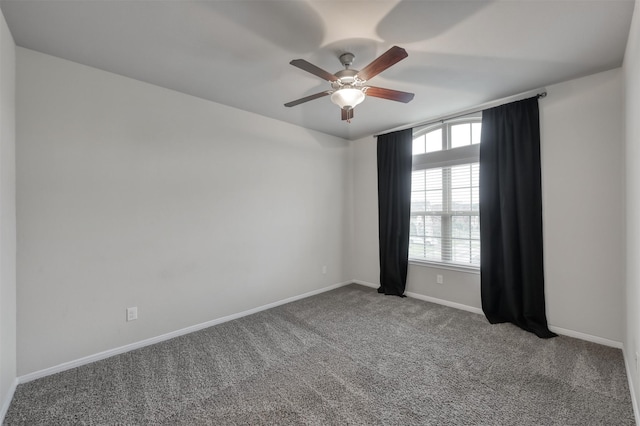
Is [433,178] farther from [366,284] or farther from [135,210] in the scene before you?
[135,210]

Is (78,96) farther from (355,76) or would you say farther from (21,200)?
(355,76)

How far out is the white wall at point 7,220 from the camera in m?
1.82

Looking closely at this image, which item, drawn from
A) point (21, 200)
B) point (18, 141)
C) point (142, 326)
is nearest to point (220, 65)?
point (18, 141)

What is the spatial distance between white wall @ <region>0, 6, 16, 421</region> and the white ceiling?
0.28 m

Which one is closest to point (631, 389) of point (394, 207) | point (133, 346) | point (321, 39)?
point (394, 207)

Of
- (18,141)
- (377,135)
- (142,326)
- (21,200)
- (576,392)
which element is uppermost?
(377,135)

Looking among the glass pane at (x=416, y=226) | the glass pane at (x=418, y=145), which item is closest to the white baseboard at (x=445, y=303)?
the glass pane at (x=416, y=226)

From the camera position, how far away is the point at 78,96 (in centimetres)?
239

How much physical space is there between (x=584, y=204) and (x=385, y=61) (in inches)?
99.0

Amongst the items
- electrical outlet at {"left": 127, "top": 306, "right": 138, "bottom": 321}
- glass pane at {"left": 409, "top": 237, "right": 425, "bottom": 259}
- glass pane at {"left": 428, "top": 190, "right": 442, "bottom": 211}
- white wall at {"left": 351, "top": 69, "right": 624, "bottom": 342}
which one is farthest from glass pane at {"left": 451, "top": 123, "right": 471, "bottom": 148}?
electrical outlet at {"left": 127, "top": 306, "right": 138, "bottom": 321}

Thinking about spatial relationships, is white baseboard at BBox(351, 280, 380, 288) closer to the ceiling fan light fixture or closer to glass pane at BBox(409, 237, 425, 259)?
glass pane at BBox(409, 237, 425, 259)

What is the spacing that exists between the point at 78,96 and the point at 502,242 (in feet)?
14.7

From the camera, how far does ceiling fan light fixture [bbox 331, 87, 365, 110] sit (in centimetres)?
215

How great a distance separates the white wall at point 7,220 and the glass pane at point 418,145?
4257 mm
